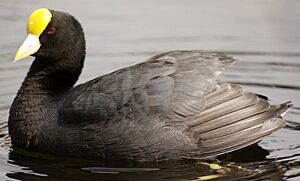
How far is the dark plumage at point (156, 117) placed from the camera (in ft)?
24.9

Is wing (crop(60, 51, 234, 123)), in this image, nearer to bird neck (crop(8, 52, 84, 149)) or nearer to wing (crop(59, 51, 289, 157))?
wing (crop(59, 51, 289, 157))

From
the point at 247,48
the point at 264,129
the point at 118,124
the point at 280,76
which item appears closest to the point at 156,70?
the point at 118,124

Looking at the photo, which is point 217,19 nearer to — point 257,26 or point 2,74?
point 257,26

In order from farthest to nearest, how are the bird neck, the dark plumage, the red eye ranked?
1. the red eye
2. the bird neck
3. the dark plumage

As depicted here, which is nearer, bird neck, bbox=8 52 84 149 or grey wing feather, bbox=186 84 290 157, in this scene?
grey wing feather, bbox=186 84 290 157

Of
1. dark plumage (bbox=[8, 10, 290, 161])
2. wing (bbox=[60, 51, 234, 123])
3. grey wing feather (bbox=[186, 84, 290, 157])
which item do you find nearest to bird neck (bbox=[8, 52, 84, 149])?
dark plumage (bbox=[8, 10, 290, 161])

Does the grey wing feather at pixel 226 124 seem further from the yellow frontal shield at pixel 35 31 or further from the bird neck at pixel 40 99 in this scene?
the yellow frontal shield at pixel 35 31

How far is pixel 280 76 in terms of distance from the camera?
32.3 feet

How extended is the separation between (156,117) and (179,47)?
324 cm

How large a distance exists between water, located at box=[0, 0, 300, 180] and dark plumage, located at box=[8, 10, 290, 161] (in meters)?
0.18

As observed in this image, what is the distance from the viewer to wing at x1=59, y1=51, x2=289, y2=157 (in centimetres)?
758

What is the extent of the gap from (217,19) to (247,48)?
3.04 feet

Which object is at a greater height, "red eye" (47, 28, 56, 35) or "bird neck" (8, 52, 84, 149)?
"red eye" (47, 28, 56, 35)

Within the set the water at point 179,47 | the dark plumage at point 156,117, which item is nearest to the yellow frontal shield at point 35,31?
the dark plumage at point 156,117
